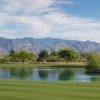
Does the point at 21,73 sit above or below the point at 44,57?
below

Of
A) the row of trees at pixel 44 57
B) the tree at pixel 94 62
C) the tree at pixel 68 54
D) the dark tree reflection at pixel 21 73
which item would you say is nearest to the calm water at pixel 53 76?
the dark tree reflection at pixel 21 73

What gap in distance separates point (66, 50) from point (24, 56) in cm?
2684

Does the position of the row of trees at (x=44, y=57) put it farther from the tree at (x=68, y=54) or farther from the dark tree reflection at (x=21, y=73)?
the dark tree reflection at (x=21, y=73)

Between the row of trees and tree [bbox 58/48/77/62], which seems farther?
the row of trees

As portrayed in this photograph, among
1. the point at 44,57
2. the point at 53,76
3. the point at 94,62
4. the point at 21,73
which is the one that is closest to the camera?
the point at 53,76

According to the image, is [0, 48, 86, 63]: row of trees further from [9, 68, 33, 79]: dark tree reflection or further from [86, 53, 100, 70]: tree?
[9, 68, 33, 79]: dark tree reflection

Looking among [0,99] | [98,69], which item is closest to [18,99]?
[0,99]

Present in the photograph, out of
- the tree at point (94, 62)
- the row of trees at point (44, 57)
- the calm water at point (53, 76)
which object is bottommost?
the calm water at point (53, 76)

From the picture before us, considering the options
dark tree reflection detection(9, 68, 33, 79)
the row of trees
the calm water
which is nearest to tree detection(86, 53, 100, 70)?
the calm water

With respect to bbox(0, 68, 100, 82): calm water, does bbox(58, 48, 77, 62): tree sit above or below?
above

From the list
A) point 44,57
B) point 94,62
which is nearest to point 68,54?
point 44,57

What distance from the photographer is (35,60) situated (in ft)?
632

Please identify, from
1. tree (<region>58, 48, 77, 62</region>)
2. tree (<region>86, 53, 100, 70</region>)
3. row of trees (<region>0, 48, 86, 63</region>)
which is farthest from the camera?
row of trees (<region>0, 48, 86, 63</region>)

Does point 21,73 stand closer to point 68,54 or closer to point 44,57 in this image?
point 68,54
